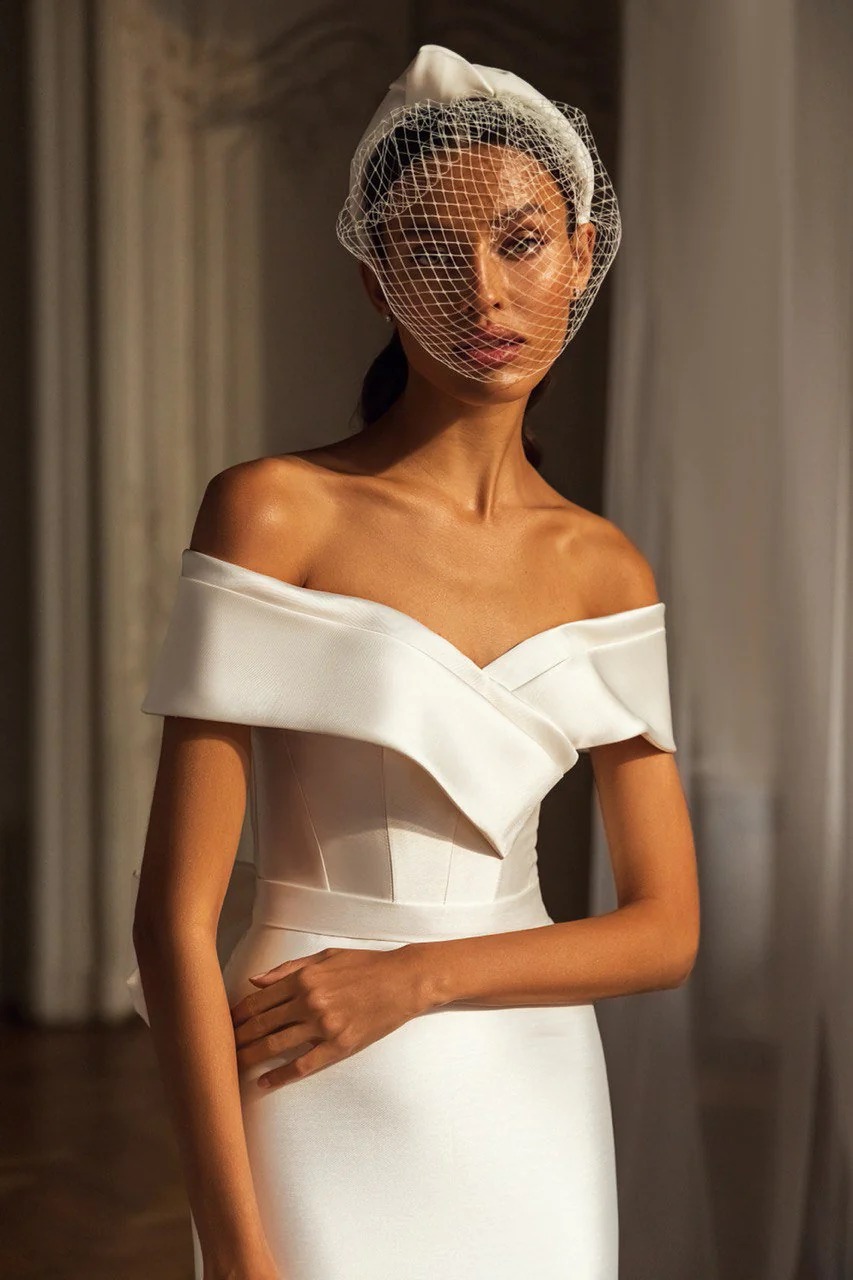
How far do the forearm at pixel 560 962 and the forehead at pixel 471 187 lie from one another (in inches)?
24.6

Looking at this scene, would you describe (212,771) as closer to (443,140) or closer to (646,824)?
(646,824)

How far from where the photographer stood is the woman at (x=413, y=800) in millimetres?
1216

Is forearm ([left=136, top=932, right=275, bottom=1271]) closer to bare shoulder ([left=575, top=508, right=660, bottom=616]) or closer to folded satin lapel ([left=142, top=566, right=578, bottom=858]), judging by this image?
folded satin lapel ([left=142, top=566, right=578, bottom=858])

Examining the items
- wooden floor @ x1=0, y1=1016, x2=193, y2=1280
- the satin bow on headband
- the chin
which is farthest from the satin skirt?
wooden floor @ x1=0, y1=1016, x2=193, y2=1280

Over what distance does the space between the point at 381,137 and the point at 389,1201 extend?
36.5 inches

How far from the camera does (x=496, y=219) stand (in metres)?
1.27

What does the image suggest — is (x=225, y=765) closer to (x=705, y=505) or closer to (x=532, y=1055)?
(x=532, y=1055)

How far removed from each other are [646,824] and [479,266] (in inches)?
22.1

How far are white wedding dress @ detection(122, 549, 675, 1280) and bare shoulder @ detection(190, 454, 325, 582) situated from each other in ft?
0.06

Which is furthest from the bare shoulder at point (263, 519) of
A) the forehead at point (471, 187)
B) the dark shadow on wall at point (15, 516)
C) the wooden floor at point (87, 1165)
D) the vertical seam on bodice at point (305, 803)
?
the dark shadow on wall at point (15, 516)

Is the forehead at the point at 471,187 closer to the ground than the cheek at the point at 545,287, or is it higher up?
higher up

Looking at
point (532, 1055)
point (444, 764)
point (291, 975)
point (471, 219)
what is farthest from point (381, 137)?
point (532, 1055)

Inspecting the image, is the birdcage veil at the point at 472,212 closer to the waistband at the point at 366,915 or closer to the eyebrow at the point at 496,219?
the eyebrow at the point at 496,219

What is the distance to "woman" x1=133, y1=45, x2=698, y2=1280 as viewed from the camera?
1216 mm
